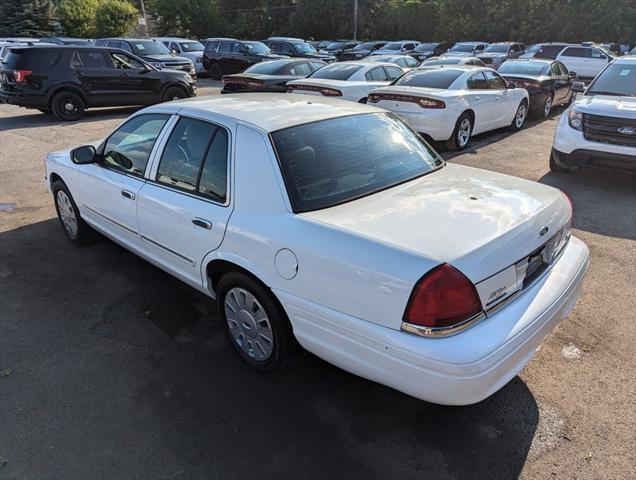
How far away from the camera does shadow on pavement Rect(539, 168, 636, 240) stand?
5449 mm

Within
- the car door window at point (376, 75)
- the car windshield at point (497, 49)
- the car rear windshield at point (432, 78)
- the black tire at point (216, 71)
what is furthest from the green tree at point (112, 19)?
the car rear windshield at point (432, 78)

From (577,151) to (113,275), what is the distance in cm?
616

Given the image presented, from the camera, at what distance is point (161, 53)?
1831 centimetres

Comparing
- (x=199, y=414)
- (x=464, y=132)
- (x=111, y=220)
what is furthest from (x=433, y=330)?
(x=464, y=132)

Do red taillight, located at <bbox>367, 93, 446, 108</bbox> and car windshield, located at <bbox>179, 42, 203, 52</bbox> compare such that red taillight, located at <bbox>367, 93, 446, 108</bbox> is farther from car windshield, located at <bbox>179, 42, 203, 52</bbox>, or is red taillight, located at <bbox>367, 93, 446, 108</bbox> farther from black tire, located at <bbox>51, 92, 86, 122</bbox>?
car windshield, located at <bbox>179, 42, 203, 52</bbox>

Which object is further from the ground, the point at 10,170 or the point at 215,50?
the point at 215,50

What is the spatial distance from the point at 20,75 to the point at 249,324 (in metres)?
11.6

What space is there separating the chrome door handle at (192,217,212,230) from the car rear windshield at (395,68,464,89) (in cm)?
706

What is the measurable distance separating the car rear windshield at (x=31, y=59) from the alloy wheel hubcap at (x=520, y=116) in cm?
1105

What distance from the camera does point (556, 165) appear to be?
742cm

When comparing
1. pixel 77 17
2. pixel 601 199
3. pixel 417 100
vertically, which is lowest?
pixel 601 199


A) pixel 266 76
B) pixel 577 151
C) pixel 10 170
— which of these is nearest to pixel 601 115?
pixel 577 151

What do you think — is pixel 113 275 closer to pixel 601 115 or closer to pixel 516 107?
pixel 601 115

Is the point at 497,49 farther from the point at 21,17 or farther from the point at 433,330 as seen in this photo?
the point at 21,17
